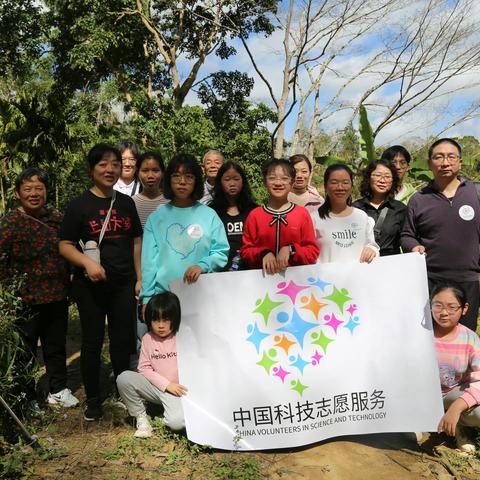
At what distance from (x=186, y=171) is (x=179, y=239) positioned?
450 millimetres

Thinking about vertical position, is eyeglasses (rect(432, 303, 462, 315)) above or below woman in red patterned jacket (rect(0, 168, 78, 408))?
below

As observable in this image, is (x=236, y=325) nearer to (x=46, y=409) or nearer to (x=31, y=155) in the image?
(x=46, y=409)

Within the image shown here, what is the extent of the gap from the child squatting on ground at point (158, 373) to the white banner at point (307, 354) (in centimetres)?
11

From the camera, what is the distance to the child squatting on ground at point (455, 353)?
2.87 meters

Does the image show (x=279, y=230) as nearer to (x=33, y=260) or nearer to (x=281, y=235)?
(x=281, y=235)

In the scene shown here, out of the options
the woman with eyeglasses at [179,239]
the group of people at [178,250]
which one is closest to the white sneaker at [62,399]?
the group of people at [178,250]

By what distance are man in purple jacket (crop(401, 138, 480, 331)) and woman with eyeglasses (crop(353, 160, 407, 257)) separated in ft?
0.71

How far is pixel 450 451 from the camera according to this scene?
2.88 meters

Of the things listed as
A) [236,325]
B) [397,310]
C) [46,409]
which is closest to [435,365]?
[397,310]

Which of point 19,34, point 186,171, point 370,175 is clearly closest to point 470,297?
point 370,175

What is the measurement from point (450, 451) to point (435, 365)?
55 cm

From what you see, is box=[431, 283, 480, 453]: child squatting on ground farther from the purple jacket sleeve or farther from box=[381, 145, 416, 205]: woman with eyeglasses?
box=[381, 145, 416, 205]: woman with eyeglasses

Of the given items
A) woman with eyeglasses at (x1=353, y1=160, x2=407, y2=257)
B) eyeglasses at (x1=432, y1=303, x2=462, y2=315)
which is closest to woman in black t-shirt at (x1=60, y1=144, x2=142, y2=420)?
woman with eyeglasses at (x1=353, y1=160, x2=407, y2=257)

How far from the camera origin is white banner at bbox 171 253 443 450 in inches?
110
